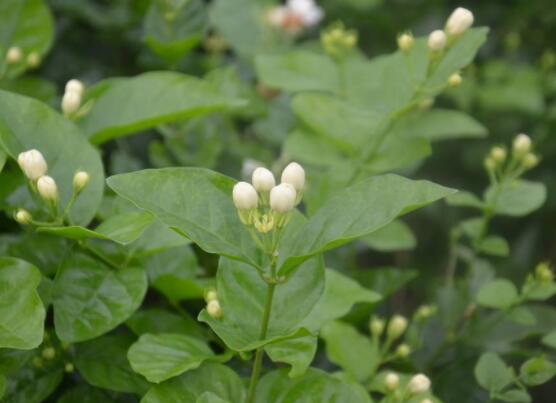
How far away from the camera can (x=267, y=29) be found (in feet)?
6.41

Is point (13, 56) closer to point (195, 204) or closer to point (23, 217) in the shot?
point (23, 217)

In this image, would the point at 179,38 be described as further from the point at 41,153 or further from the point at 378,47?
the point at 378,47

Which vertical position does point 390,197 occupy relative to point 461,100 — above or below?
above

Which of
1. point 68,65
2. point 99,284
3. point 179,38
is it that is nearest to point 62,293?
point 99,284

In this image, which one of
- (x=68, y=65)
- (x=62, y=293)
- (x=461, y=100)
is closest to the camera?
(x=62, y=293)

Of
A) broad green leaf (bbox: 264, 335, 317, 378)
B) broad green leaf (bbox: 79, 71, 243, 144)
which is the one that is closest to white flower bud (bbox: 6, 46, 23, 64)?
broad green leaf (bbox: 79, 71, 243, 144)

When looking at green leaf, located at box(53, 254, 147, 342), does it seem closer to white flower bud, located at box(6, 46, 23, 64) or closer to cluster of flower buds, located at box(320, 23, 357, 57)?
white flower bud, located at box(6, 46, 23, 64)

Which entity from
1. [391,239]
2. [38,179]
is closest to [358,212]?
[38,179]

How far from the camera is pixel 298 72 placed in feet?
5.32

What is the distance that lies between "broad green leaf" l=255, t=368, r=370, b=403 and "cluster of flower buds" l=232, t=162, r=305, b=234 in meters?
0.20

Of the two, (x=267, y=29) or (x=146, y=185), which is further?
(x=267, y=29)

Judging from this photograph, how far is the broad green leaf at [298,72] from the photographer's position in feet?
5.15

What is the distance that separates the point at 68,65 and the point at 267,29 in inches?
18.8

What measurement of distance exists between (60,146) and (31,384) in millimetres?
311
